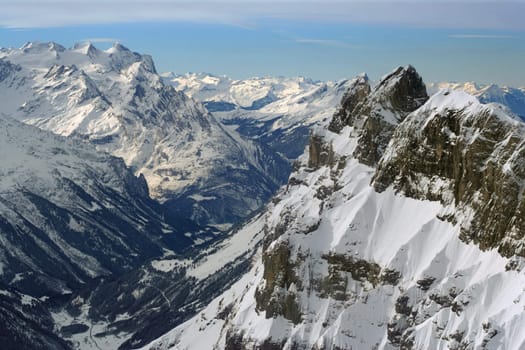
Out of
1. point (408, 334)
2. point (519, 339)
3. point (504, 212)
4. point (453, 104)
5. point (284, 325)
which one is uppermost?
point (453, 104)

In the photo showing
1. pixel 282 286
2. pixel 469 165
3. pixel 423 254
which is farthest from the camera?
Answer: pixel 282 286

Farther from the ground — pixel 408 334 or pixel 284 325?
pixel 408 334

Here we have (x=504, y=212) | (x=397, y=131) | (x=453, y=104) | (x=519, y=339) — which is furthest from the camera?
(x=397, y=131)

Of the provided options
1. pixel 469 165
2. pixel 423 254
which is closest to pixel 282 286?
pixel 423 254

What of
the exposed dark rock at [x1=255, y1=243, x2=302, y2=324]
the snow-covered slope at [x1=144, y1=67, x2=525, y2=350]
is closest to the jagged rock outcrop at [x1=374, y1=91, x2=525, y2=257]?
the snow-covered slope at [x1=144, y1=67, x2=525, y2=350]

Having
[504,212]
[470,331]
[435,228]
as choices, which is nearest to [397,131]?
[435,228]

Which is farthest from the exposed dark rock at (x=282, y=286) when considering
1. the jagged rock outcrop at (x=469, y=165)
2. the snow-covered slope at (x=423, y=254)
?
the jagged rock outcrop at (x=469, y=165)

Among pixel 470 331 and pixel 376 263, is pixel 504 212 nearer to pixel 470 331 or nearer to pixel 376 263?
pixel 470 331

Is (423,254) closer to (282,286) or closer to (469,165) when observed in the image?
(469,165)

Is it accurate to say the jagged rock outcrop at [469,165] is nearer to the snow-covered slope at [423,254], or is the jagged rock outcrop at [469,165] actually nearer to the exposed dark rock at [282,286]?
the snow-covered slope at [423,254]
